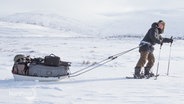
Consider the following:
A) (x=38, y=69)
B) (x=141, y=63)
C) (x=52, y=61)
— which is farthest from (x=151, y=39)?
(x=38, y=69)

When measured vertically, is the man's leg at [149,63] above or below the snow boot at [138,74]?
above

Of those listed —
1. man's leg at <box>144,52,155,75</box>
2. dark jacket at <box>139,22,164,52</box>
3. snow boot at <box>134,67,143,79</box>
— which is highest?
dark jacket at <box>139,22,164,52</box>

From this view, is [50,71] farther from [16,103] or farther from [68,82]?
[16,103]

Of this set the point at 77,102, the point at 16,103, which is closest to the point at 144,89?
the point at 77,102

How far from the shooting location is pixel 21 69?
1197 cm

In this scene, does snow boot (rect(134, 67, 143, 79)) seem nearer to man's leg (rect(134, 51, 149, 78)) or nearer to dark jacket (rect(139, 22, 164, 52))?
man's leg (rect(134, 51, 149, 78))

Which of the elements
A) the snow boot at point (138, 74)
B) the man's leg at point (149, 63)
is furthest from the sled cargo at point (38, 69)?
the man's leg at point (149, 63)

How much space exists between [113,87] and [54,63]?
1.78 m

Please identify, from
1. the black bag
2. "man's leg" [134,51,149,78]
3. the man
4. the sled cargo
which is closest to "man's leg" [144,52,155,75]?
the man

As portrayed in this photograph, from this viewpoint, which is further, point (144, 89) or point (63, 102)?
point (144, 89)

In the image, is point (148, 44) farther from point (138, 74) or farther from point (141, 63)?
point (138, 74)

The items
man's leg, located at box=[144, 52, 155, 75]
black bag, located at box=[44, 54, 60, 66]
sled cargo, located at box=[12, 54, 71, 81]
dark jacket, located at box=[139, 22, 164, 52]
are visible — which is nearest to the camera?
sled cargo, located at box=[12, 54, 71, 81]

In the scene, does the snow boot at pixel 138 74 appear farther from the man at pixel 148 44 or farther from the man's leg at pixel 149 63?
the man's leg at pixel 149 63

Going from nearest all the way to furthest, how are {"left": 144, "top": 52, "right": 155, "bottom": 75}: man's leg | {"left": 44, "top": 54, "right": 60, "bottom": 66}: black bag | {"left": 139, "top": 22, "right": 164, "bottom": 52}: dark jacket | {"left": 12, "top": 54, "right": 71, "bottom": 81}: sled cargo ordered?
1. {"left": 12, "top": 54, "right": 71, "bottom": 81}: sled cargo
2. {"left": 44, "top": 54, "right": 60, "bottom": 66}: black bag
3. {"left": 139, "top": 22, "right": 164, "bottom": 52}: dark jacket
4. {"left": 144, "top": 52, "right": 155, "bottom": 75}: man's leg
